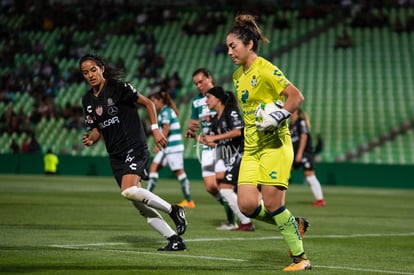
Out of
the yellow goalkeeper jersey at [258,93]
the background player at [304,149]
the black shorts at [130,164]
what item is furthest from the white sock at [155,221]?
the background player at [304,149]

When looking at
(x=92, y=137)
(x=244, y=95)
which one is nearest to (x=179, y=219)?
(x=92, y=137)

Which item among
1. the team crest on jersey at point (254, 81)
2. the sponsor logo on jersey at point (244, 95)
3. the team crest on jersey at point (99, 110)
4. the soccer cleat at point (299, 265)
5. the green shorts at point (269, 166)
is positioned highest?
the team crest on jersey at point (254, 81)

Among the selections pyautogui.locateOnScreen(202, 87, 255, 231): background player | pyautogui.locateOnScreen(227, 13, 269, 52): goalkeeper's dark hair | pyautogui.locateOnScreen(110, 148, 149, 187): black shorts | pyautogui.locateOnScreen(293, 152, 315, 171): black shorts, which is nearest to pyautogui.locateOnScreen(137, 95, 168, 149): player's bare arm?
pyautogui.locateOnScreen(110, 148, 149, 187): black shorts

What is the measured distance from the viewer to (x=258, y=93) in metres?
8.97

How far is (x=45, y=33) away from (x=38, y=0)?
3660mm

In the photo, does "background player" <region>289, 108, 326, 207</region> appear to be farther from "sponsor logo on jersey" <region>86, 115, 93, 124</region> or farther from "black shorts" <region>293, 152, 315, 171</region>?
A: "sponsor logo on jersey" <region>86, 115, 93, 124</region>

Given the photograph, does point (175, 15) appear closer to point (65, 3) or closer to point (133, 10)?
point (133, 10)

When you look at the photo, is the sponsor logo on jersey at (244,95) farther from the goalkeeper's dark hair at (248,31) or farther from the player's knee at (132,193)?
the player's knee at (132,193)

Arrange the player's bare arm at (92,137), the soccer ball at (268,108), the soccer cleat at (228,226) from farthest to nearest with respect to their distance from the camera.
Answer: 1. the soccer cleat at (228,226)
2. the player's bare arm at (92,137)
3. the soccer ball at (268,108)

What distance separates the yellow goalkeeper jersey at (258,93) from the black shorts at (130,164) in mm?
1744

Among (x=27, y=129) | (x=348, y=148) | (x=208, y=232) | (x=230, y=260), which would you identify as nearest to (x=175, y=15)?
(x=27, y=129)

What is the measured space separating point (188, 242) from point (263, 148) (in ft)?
9.51

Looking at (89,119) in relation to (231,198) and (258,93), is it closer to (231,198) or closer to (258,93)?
(258,93)

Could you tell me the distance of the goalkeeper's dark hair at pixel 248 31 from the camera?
9.11 m
